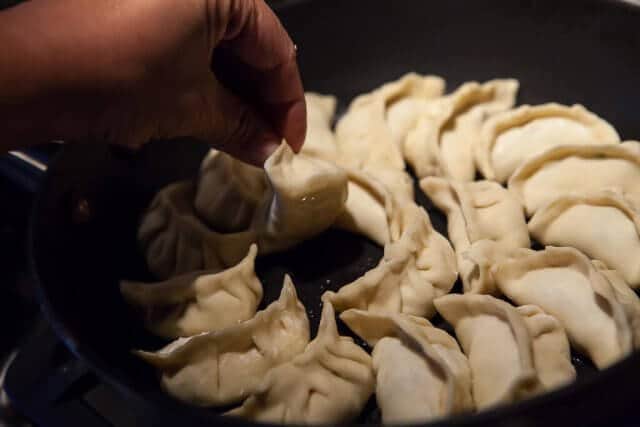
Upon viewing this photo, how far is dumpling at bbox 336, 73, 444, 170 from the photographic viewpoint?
1.64m

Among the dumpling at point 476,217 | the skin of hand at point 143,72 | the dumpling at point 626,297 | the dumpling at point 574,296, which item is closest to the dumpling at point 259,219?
the skin of hand at point 143,72

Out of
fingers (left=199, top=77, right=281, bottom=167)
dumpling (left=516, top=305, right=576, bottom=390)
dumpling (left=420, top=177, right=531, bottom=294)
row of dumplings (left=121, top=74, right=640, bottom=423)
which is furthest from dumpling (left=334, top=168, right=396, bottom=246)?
dumpling (left=516, top=305, right=576, bottom=390)

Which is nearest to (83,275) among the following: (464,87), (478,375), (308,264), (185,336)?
(185,336)

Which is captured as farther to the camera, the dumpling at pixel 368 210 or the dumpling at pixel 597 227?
Answer: the dumpling at pixel 368 210

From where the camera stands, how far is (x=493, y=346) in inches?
45.7

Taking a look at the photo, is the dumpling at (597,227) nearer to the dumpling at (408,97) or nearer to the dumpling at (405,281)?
the dumpling at (405,281)

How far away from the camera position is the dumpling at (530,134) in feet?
5.09

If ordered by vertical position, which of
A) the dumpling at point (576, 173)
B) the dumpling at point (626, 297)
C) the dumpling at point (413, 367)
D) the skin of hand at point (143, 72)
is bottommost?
the dumpling at point (413, 367)

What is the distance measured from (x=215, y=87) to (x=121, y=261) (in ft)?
1.61

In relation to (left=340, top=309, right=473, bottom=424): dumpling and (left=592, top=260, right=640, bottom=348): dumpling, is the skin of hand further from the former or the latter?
(left=592, top=260, right=640, bottom=348): dumpling

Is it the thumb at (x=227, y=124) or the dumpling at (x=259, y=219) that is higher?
the thumb at (x=227, y=124)

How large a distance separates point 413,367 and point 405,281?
0.23 m

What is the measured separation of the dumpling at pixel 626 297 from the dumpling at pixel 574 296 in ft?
0.08

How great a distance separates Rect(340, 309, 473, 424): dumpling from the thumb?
1.32ft
